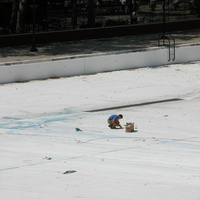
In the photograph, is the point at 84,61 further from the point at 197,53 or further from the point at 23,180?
the point at 23,180

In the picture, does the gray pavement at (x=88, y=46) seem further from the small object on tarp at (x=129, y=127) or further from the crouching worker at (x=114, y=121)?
the small object on tarp at (x=129, y=127)

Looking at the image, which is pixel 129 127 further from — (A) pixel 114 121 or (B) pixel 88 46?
(B) pixel 88 46

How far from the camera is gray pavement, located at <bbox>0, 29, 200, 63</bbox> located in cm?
3822

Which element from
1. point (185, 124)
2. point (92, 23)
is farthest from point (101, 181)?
point (92, 23)

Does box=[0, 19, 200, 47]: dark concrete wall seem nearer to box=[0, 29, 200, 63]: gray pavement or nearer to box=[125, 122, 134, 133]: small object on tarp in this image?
box=[0, 29, 200, 63]: gray pavement

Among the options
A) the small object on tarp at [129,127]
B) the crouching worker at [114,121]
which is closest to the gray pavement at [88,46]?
the crouching worker at [114,121]

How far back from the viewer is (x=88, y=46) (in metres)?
41.5

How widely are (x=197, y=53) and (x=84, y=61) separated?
7270 mm

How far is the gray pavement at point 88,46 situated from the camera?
1505 inches

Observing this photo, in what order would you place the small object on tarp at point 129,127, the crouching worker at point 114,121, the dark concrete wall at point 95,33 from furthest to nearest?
1. the dark concrete wall at point 95,33
2. the crouching worker at point 114,121
3. the small object on tarp at point 129,127

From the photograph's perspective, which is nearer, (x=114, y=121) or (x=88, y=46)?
(x=114, y=121)

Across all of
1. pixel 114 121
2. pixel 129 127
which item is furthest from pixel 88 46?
pixel 129 127

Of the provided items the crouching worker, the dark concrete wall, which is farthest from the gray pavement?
the crouching worker

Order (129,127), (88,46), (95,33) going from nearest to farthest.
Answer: (129,127) < (88,46) < (95,33)
